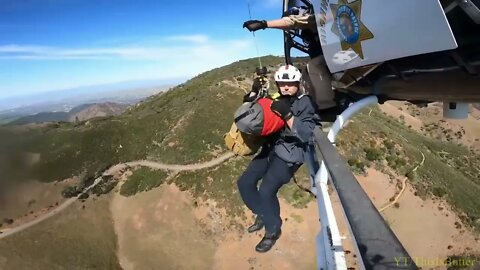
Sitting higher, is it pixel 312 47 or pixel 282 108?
pixel 312 47

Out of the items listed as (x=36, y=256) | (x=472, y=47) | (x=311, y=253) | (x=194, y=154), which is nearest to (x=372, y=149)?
(x=311, y=253)

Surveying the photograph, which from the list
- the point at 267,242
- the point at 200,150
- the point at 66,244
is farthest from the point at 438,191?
the point at 267,242

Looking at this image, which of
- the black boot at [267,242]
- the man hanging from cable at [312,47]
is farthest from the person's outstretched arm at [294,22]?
the black boot at [267,242]

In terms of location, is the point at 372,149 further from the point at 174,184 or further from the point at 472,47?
the point at 472,47

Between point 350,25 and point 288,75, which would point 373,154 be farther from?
point 350,25

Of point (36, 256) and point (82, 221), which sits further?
point (82, 221)

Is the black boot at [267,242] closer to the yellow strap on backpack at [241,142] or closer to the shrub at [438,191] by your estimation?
the yellow strap on backpack at [241,142]
